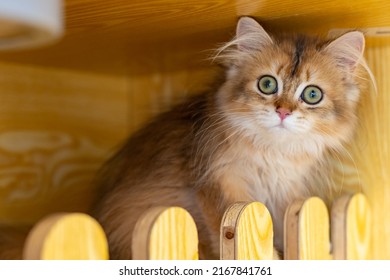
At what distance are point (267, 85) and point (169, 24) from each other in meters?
0.31

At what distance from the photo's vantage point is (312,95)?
1.78 meters

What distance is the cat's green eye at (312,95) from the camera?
69.2 inches

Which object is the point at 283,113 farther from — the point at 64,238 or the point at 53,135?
the point at 53,135

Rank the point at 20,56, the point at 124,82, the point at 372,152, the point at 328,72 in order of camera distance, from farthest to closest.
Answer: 1. the point at 124,82
2. the point at 20,56
3. the point at 372,152
4. the point at 328,72

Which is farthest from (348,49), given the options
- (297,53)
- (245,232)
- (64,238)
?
(64,238)

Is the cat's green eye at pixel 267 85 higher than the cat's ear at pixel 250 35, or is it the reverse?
the cat's ear at pixel 250 35

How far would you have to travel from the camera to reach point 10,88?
224 centimetres

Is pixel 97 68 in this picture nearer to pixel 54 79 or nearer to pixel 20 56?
pixel 54 79

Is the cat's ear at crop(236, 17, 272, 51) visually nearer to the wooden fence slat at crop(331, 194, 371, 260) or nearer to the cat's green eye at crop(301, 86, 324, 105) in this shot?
the cat's green eye at crop(301, 86, 324, 105)

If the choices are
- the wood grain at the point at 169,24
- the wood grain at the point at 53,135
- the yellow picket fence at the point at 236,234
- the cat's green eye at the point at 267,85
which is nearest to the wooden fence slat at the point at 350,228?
the yellow picket fence at the point at 236,234

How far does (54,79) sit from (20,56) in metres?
0.29

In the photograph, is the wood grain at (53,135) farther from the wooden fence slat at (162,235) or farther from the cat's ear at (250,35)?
the wooden fence slat at (162,235)
